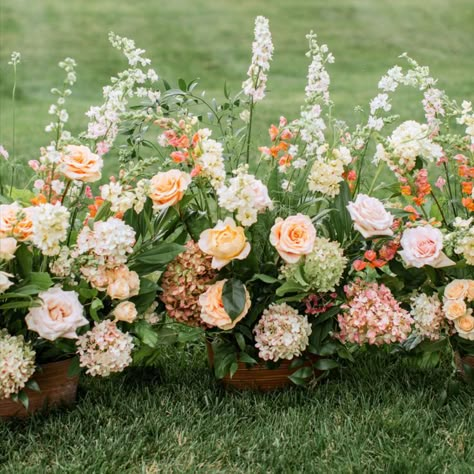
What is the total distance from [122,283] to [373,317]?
30.5 inches

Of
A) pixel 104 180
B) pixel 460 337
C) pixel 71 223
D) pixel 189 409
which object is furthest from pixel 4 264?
pixel 104 180

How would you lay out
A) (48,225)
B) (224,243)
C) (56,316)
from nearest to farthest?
(48,225)
(56,316)
(224,243)

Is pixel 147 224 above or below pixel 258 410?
above

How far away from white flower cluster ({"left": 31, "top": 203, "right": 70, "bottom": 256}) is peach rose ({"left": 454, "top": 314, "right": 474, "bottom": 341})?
1234mm

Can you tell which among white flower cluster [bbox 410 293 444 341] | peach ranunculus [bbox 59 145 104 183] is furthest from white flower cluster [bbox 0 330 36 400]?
white flower cluster [bbox 410 293 444 341]

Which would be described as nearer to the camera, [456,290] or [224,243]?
[224,243]

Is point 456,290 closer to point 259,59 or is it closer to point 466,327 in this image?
point 466,327

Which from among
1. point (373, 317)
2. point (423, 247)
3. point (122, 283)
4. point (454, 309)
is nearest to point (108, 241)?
point (122, 283)

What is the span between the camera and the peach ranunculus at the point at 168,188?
257cm

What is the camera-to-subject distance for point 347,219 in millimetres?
2684

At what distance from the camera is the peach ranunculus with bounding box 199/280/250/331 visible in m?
2.57

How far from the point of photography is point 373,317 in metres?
2.60

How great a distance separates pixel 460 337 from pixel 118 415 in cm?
111

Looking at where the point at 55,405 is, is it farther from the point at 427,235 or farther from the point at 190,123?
the point at 427,235
